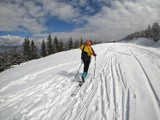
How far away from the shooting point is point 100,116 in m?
4.59

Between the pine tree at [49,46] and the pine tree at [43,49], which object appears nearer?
the pine tree at [49,46]

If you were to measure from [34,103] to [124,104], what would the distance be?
11.9ft

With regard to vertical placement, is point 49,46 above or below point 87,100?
above

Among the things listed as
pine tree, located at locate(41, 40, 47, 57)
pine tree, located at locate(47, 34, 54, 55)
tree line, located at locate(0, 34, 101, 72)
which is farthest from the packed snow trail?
pine tree, located at locate(41, 40, 47, 57)

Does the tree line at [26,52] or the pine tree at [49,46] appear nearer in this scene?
the tree line at [26,52]

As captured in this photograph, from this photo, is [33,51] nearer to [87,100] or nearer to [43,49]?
[43,49]

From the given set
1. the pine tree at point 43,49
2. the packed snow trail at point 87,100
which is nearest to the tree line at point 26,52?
the pine tree at point 43,49

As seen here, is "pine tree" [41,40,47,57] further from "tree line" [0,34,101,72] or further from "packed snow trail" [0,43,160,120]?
"packed snow trail" [0,43,160,120]

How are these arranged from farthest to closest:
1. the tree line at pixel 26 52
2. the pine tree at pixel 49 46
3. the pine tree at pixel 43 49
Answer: the pine tree at pixel 43 49 → the pine tree at pixel 49 46 → the tree line at pixel 26 52

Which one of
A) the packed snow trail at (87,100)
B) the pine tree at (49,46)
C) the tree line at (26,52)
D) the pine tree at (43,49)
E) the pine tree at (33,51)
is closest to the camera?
the packed snow trail at (87,100)

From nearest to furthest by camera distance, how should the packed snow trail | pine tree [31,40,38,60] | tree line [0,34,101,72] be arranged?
1. the packed snow trail
2. tree line [0,34,101,72]
3. pine tree [31,40,38,60]

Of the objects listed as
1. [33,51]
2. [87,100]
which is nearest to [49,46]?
[33,51]

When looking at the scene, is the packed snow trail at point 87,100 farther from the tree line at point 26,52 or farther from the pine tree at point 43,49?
the pine tree at point 43,49

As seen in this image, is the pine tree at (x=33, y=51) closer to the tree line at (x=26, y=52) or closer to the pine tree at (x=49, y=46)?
the tree line at (x=26, y=52)
